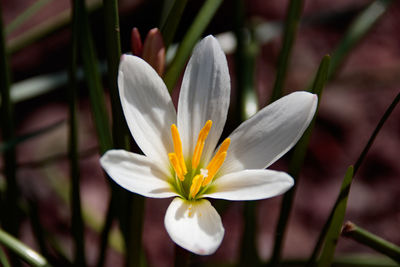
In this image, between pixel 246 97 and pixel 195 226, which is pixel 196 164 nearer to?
pixel 195 226

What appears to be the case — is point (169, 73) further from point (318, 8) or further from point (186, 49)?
point (318, 8)

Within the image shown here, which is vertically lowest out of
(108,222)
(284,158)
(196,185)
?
(284,158)

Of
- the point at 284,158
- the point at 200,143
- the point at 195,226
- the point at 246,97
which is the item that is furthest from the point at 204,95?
the point at 284,158

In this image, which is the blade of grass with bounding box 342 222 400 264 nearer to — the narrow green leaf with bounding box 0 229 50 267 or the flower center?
the flower center

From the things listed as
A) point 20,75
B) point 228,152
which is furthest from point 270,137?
point 20,75

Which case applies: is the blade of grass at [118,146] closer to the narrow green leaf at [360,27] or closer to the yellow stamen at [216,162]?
the yellow stamen at [216,162]

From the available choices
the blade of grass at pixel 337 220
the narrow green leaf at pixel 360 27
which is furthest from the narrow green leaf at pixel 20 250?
the narrow green leaf at pixel 360 27

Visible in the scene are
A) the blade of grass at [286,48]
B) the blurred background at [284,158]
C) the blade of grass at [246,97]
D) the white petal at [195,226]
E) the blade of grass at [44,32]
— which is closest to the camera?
the white petal at [195,226]
